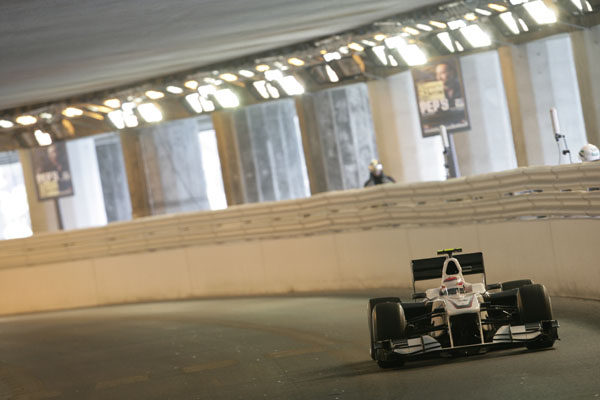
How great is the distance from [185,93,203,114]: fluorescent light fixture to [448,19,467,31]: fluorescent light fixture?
980cm

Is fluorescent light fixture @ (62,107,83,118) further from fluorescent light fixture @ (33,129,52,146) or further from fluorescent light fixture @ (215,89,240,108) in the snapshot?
fluorescent light fixture @ (215,89,240,108)

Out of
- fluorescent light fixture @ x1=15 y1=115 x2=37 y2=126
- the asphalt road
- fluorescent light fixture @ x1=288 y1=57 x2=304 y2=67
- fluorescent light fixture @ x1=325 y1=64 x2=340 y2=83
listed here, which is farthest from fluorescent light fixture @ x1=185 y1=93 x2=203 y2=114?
the asphalt road

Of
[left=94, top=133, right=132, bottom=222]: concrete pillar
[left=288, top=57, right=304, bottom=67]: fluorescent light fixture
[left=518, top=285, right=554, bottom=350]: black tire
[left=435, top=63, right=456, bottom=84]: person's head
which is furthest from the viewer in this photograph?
A: [left=94, top=133, right=132, bottom=222]: concrete pillar

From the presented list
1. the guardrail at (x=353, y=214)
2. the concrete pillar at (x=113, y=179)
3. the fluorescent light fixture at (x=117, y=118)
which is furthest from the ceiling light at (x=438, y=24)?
the concrete pillar at (x=113, y=179)

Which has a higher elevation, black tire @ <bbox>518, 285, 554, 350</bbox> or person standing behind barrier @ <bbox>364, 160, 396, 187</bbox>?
person standing behind barrier @ <bbox>364, 160, 396, 187</bbox>

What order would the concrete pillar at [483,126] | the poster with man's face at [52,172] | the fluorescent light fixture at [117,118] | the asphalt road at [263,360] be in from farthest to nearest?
the fluorescent light fixture at [117,118] < the poster with man's face at [52,172] < the concrete pillar at [483,126] < the asphalt road at [263,360]

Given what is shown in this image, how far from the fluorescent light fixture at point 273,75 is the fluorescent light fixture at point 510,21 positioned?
7.28m

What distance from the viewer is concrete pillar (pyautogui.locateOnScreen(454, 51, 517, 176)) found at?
103 ft

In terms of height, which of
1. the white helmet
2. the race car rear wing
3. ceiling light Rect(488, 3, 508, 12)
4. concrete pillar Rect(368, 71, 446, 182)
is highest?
ceiling light Rect(488, 3, 508, 12)

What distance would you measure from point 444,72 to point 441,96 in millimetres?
658

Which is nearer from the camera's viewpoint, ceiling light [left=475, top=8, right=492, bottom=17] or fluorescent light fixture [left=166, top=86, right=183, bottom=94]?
ceiling light [left=475, top=8, right=492, bottom=17]

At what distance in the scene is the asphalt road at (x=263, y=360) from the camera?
33.0ft

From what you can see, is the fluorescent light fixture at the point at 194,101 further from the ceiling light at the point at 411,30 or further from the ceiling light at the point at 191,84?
the ceiling light at the point at 411,30

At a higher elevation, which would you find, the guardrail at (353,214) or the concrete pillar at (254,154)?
the concrete pillar at (254,154)
